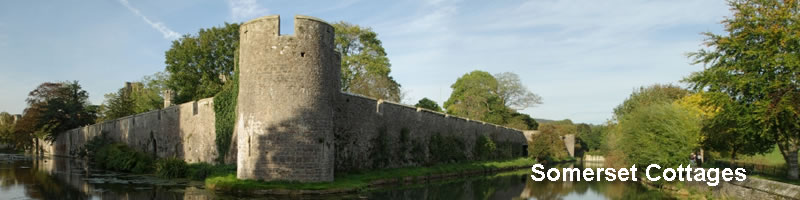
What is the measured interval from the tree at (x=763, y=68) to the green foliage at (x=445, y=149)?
13.9 meters

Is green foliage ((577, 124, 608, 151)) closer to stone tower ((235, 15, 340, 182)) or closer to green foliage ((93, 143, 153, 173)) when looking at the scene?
green foliage ((93, 143, 153, 173))

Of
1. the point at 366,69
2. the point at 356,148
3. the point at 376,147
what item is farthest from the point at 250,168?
the point at 366,69

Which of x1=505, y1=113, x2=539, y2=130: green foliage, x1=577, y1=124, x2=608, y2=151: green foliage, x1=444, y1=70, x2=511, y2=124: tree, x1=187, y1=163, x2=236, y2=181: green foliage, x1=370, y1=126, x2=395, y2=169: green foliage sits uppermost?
x1=444, y1=70, x2=511, y2=124: tree

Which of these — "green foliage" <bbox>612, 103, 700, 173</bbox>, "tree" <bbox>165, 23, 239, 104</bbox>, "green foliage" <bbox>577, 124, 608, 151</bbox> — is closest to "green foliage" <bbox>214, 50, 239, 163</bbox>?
"tree" <bbox>165, 23, 239, 104</bbox>

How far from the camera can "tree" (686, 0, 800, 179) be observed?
17.3 meters

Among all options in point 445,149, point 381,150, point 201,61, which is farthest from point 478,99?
point 381,150

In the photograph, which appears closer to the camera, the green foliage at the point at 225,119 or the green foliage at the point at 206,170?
the green foliage at the point at 206,170

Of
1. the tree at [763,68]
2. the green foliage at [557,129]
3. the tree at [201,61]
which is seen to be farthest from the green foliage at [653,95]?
the tree at [201,61]

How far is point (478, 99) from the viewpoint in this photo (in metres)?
61.0

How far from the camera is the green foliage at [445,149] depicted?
30591 mm

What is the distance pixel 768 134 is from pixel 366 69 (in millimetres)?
26427

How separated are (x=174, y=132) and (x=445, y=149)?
14.6 m

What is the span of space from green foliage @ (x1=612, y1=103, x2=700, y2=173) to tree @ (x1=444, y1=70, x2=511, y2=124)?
33080 millimetres

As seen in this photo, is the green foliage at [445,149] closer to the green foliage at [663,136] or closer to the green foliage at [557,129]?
the green foliage at [663,136]
